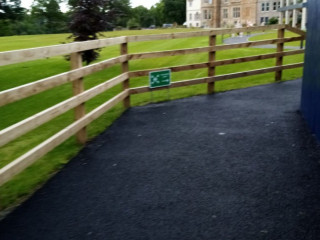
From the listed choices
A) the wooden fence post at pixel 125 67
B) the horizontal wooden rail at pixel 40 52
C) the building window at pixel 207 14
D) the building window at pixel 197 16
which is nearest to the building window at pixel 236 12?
the building window at pixel 207 14

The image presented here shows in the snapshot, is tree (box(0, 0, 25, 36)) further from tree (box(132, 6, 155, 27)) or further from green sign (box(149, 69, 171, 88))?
tree (box(132, 6, 155, 27))

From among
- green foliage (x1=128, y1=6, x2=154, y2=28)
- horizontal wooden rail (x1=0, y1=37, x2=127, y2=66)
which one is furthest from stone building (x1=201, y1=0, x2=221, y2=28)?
horizontal wooden rail (x1=0, y1=37, x2=127, y2=66)

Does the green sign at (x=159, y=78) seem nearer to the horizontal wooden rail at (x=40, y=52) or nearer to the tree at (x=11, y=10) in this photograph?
the horizontal wooden rail at (x=40, y=52)

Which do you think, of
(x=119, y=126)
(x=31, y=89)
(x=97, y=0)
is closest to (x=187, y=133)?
(x=119, y=126)

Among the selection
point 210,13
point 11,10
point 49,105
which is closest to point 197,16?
point 210,13

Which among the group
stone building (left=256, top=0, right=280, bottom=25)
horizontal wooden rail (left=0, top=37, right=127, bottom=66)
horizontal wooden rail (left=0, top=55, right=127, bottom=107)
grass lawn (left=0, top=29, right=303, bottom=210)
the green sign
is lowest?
grass lawn (left=0, top=29, right=303, bottom=210)

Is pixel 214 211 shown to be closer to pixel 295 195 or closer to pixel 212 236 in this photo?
pixel 212 236

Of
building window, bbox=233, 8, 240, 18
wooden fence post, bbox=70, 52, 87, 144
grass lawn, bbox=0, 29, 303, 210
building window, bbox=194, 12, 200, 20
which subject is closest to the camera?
grass lawn, bbox=0, 29, 303, 210

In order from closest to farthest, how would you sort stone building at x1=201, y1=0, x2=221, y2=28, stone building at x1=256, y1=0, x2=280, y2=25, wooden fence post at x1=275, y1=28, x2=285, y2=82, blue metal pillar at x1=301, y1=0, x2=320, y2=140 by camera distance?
blue metal pillar at x1=301, y1=0, x2=320, y2=140 < wooden fence post at x1=275, y1=28, x2=285, y2=82 < stone building at x1=256, y1=0, x2=280, y2=25 < stone building at x1=201, y1=0, x2=221, y2=28

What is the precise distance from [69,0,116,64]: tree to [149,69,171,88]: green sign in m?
7.63

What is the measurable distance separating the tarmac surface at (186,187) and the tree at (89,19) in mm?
9411

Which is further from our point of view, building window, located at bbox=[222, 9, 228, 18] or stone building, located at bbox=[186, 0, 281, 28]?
building window, located at bbox=[222, 9, 228, 18]

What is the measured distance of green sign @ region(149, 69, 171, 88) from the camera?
7910mm

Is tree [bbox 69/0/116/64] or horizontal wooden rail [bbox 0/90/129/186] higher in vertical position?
tree [bbox 69/0/116/64]
